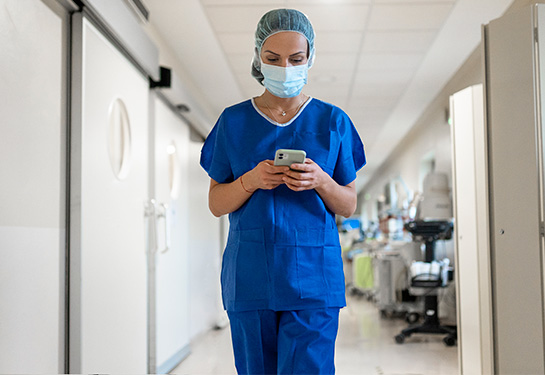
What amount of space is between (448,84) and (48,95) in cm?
510

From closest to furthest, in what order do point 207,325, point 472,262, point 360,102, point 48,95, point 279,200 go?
point 279,200, point 48,95, point 472,262, point 207,325, point 360,102

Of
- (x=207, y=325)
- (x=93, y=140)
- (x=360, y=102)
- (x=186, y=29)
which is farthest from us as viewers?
(x=360, y=102)

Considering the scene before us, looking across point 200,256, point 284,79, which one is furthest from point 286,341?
point 200,256

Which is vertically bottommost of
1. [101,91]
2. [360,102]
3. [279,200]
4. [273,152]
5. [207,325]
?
[207,325]

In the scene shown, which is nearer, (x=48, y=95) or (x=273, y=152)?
(x=273, y=152)

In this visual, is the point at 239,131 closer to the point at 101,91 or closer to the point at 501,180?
the point at 501,180

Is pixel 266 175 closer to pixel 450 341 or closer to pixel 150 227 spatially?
pixel 150 227

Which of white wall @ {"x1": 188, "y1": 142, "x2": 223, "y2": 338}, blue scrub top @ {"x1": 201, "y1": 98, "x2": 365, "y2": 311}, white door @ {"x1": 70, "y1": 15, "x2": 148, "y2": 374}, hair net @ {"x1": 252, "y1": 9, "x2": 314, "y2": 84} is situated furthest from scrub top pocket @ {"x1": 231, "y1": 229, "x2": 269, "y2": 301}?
white wall @ {"x1": 188, "y1": 142, "x2": 223, "y2": 338}

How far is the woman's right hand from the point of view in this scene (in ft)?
4.25

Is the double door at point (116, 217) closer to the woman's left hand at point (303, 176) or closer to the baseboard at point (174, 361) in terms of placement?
the baseboard at point (174, 361)

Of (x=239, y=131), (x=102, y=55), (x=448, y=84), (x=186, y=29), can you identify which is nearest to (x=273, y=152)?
(x=239, y=131)

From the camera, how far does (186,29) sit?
4.60m

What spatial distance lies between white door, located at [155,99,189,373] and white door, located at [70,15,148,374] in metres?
0.36

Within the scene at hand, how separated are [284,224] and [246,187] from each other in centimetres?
12
